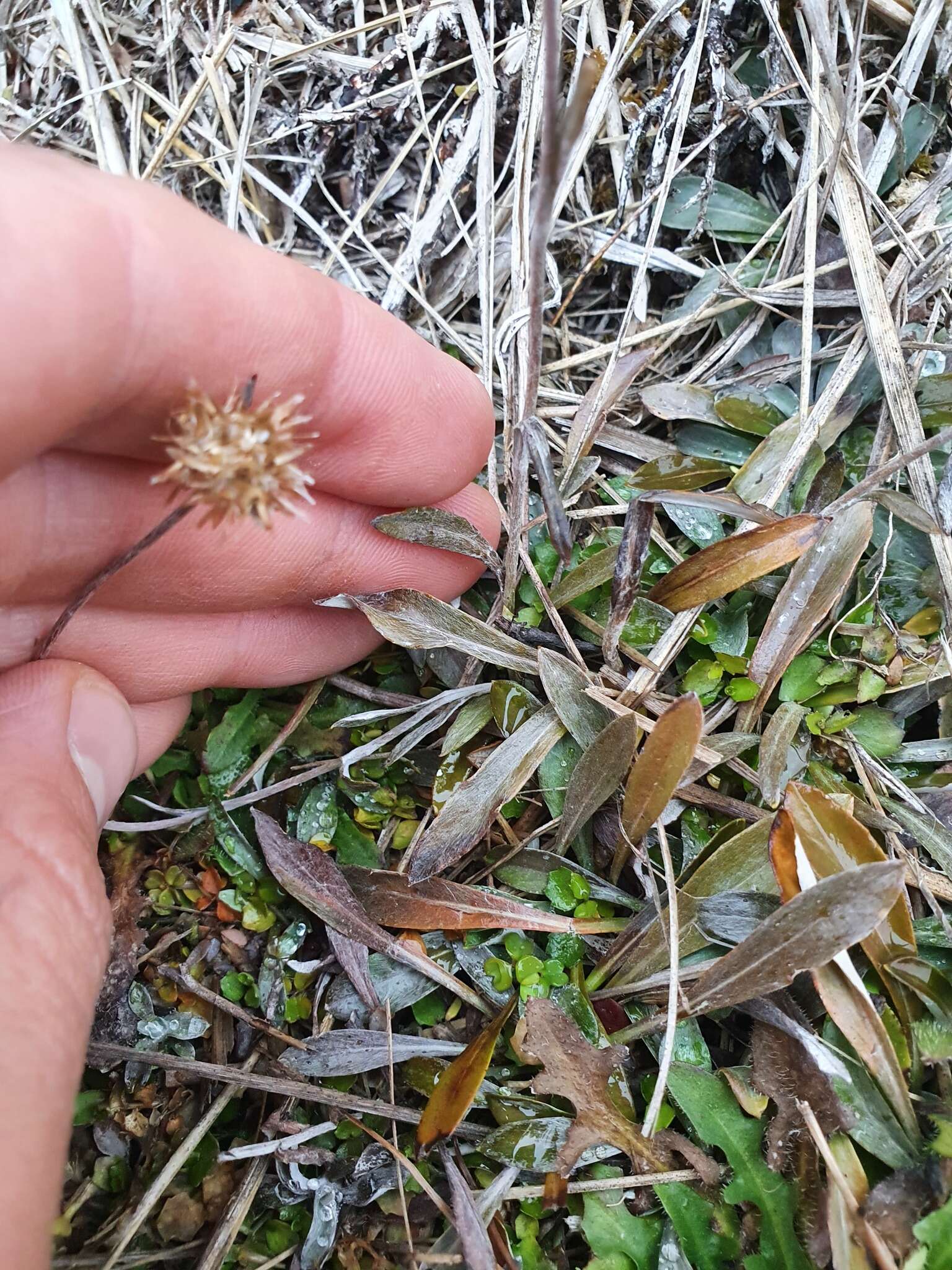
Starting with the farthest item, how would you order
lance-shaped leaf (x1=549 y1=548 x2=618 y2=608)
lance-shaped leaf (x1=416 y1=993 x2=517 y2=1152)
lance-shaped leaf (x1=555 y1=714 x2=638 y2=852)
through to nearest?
lance-shaped leaf (x1=549 y1=548 x2=618 y2=608) → lance-shaped leaf (x1=555 y1=714 x2=638 y2=852) → lance-shaped leaf (x1=416 y1=993 x2=517 y2=1152)

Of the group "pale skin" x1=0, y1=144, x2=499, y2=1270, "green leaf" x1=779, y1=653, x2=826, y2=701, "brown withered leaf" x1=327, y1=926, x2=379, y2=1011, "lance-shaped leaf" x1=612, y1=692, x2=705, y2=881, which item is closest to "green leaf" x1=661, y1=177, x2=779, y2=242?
"pale skin" x1=0, y1=144, x2=499, y2=1270

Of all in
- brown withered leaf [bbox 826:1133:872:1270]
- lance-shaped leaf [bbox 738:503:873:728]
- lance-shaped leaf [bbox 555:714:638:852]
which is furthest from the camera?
lance-shaped leaf [bbox 738:503:873:728]

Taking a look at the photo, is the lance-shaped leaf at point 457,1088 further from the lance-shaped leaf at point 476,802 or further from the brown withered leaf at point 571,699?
the brown withered leaf at point 571,699

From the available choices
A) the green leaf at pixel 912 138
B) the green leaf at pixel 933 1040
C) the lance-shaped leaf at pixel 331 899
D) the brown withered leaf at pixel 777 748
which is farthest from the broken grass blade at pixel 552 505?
the green leaf at pixel 912 138

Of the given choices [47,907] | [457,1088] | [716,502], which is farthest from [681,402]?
[47,907]

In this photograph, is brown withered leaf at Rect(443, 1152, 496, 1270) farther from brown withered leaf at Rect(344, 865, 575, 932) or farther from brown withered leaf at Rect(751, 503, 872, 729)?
brown withered leaf at Rect(751, 503, 872, 729)

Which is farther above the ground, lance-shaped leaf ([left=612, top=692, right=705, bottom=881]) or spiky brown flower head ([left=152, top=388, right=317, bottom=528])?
spiky brown flower head ([left=152, top=388, right=317, bottom=528])
